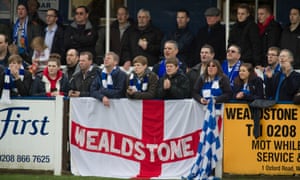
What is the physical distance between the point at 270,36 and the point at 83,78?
3.72m

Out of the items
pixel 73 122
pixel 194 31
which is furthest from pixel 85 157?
pixel 194 31

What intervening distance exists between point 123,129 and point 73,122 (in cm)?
94

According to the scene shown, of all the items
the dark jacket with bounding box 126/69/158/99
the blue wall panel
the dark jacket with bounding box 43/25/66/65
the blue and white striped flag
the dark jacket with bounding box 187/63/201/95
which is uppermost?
the blue wall panel

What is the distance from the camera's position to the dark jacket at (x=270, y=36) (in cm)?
2047

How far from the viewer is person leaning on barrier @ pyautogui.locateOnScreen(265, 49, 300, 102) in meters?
18.5

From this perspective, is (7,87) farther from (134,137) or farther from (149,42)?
(149,42)

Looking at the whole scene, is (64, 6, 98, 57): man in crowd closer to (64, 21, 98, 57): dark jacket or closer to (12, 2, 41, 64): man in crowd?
(64, 21, 98, 57): dark jacket

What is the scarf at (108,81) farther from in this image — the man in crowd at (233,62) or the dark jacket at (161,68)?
the man in crowd at (233,62)

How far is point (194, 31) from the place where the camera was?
A: 76.2 feet

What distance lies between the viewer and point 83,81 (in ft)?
63.8

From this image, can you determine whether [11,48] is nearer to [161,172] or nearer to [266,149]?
[161,172]

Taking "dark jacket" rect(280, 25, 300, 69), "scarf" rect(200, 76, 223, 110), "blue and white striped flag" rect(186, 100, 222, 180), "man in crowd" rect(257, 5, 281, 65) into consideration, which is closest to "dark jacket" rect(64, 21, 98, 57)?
"man in crowd" rect(257, 5, 281, 65)

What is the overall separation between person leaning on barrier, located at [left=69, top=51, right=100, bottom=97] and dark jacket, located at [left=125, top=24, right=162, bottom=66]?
1.78 metres

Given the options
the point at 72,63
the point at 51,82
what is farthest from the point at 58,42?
the point at 51,82
